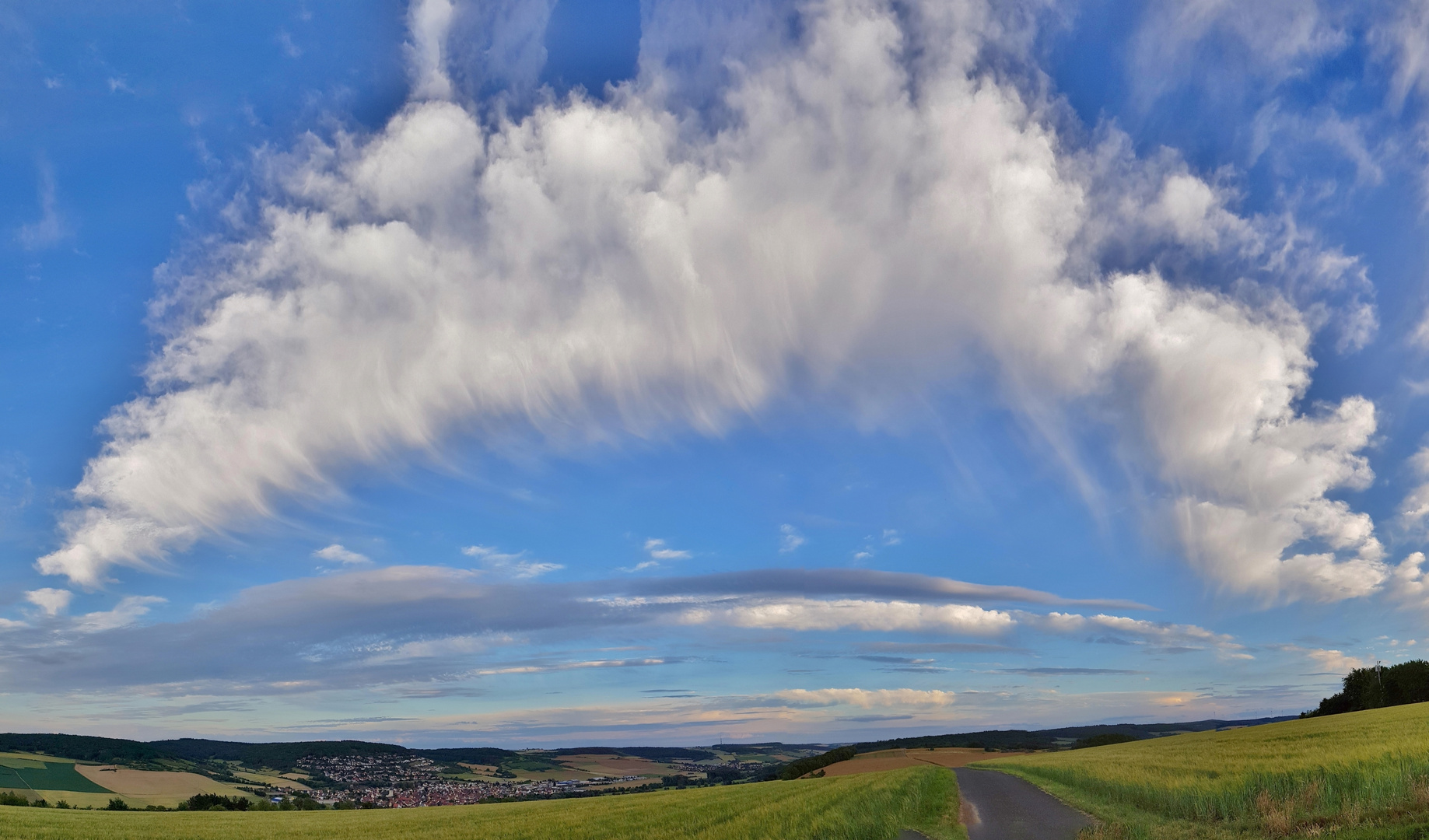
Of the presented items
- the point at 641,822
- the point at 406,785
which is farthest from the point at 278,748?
the point at 641,822

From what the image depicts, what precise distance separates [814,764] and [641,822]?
89.5 meters

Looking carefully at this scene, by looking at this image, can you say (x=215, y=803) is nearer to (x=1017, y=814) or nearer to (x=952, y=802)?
(x=952, y=802)

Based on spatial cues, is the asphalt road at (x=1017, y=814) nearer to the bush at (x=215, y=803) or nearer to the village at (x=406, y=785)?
the village at (x=406, y=785)

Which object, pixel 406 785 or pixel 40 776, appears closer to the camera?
pixel 40 776

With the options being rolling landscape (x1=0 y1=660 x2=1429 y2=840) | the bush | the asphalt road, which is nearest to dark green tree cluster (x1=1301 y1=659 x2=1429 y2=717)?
rolling landscape (x1=0 y1=660 x2=1429 y2=840)

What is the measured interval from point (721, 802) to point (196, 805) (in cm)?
8993

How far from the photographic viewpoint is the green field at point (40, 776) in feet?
310

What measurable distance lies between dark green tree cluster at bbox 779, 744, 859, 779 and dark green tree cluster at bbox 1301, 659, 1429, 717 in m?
76.4

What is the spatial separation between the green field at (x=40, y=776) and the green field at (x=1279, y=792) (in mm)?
128079

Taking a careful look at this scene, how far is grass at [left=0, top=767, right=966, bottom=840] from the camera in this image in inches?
999

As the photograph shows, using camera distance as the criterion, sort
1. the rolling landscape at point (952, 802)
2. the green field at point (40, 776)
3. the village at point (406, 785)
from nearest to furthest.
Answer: the rolling landscape at point (952, 802), the green field at point (40, 776), the village at point (406, 785)

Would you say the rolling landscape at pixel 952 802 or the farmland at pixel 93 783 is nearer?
the rolling landscape at pixel 952 802

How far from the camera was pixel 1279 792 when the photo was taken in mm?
20500

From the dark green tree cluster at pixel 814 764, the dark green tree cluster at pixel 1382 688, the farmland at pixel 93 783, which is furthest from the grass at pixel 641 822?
the dark green tree cluster at pixel 1382 688
